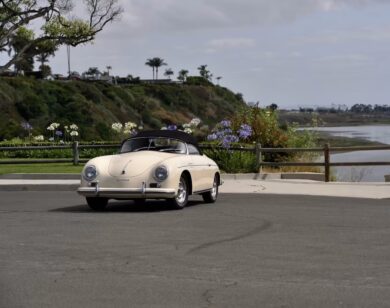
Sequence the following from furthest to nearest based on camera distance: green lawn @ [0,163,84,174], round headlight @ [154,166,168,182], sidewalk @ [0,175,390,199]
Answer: green lawn @ [0,163,84,174], sidewalk @ [0,175,390,199], round headlight @ [154,166,168,182]

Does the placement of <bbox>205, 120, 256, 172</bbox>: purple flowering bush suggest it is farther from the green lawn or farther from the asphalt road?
the asphalt road

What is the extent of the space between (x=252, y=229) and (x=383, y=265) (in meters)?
3.35

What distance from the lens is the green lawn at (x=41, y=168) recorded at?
23.9 m

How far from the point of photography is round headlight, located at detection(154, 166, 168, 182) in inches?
537

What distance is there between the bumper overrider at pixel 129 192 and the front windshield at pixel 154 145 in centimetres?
143

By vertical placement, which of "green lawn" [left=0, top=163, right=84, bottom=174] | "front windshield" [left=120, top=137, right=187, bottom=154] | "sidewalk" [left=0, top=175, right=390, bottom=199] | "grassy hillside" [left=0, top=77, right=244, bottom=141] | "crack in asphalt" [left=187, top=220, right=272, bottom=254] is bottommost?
"sidewalk" [left=0, top=175, right=390, bottom=199]

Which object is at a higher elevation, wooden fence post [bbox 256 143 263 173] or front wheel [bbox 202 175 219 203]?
wooden fence post [bbox 256 143 263 173]

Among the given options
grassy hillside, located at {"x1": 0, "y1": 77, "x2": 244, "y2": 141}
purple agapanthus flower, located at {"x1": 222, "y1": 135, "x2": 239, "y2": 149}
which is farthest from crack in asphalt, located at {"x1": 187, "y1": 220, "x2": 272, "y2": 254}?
grassy hillside, located at {"x1": 0, "y1": 77, "x2": 244, "y2": 141}

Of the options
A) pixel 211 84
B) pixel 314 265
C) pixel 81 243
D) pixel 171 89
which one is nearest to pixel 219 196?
pixel 81 243

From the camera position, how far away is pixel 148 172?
1370 cm

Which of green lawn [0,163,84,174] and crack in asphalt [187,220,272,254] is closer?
crack in asphalt [187,220,272,254]

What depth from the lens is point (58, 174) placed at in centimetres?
2203

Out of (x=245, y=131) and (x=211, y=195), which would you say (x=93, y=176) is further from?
(x=245, y=131)

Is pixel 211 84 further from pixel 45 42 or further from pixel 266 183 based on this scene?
pixel 266 183
